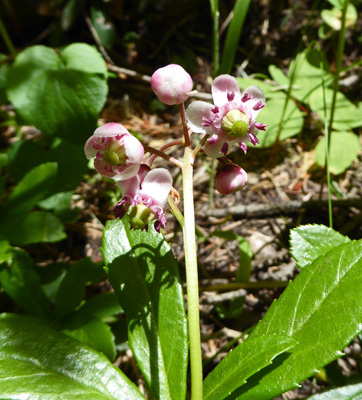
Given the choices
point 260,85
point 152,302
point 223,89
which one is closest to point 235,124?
point 223,89

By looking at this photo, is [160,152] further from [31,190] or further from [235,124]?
[31,190]

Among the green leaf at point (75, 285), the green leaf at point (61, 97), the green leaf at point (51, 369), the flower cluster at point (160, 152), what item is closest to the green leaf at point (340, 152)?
the flower cluster at point (160, 152)

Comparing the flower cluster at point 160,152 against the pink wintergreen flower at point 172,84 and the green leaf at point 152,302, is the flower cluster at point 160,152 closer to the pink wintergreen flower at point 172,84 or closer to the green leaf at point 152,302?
the pink wintergreen flower at point 172,84

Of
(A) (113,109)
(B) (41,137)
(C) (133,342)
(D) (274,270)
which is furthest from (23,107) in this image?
(D) (274,270)

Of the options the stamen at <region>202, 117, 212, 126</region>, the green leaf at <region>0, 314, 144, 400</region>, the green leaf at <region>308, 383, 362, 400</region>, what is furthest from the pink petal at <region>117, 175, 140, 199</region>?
the green leaf at <region>308, 383, 362, 400</region>

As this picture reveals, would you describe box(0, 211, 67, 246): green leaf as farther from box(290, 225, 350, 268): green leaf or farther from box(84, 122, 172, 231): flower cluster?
box(290, 225, 350, 268): green leaf

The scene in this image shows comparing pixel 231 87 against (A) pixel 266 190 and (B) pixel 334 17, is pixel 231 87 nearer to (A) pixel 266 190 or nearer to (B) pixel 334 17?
(A) pixel 266 190
